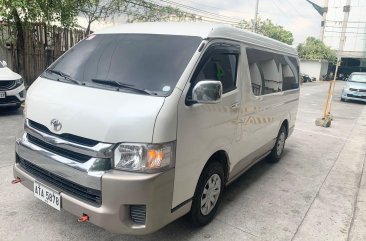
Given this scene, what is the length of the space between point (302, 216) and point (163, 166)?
2.29 m

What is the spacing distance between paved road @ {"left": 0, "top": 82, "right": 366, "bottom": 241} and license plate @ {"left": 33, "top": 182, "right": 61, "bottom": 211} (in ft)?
1.46

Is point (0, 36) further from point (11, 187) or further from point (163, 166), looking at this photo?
point (163, 166)

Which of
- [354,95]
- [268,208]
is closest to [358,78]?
[354,95]

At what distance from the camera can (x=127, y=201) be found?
252 cm

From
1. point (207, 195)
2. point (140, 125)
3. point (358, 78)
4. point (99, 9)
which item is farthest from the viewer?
point (358, 78)

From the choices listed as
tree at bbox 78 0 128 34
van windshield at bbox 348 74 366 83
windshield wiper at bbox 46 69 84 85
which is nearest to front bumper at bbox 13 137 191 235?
windshield wiper at bbox 46 69 84 85

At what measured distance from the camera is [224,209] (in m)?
3.98

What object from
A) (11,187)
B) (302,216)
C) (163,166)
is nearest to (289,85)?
(302,216)

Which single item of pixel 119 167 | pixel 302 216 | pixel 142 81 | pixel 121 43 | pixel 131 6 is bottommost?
pixel 302 216

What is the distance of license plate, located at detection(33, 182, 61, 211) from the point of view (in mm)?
2777

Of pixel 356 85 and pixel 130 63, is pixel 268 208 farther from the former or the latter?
pixel 356 85

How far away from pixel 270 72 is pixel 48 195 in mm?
3428

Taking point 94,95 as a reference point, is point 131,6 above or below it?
above

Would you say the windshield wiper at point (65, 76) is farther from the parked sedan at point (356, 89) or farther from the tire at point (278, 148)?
the parked sedan at point (356, 89)
